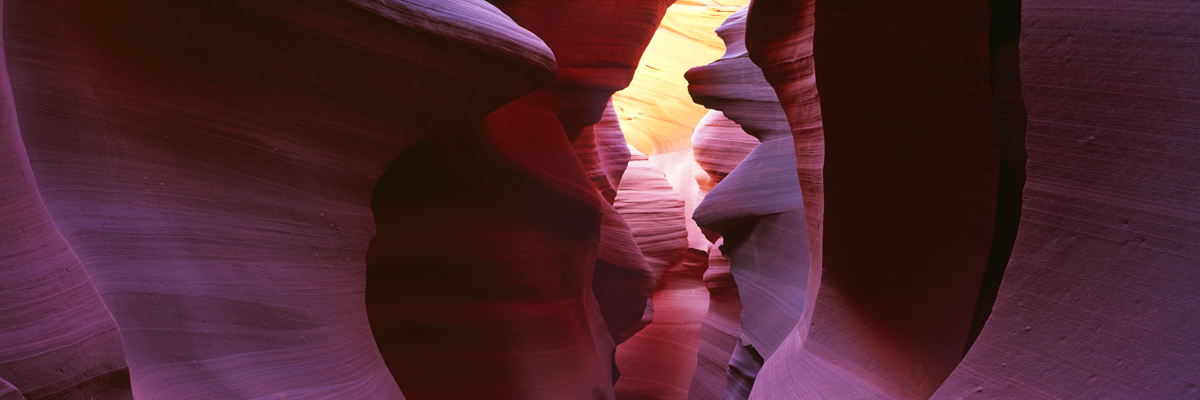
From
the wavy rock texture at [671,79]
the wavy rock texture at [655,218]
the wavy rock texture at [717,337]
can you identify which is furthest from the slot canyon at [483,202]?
the wavy rock texture at [671,79]

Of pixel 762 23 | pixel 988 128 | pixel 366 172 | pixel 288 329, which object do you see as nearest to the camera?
pixel 988 128

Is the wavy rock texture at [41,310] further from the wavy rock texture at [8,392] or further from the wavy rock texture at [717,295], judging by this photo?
the wavy rock texture at [717,295]

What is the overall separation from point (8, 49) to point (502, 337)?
9.83 ft

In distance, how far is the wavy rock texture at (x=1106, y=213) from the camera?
133 cm

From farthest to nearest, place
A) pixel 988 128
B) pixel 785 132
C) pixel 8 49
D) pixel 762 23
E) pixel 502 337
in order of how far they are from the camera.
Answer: pixel 785 132 → pixel 502 337 → pixel 762 23 → pixel 988 128 → pixel 8 49

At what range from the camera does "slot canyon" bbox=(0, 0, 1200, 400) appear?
56.8 inches

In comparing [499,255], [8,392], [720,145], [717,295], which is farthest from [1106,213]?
[720,145]

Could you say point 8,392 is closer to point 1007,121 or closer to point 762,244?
point 1007,121

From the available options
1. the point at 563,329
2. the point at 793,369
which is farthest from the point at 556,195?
the point at 793,369

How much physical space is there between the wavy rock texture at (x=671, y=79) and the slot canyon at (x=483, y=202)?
5954 mm

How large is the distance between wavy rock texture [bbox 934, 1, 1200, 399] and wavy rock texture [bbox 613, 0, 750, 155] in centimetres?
826

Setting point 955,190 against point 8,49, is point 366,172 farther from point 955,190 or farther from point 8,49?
point 955,190

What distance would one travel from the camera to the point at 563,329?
186 inches

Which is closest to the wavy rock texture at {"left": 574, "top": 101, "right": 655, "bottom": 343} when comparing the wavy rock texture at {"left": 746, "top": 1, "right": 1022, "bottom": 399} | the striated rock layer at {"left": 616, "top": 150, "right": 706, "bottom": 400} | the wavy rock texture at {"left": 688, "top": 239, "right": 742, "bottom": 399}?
the wavy rock texture at {"left": 688, "top": 239, "right": 742, "bottom": 399}
